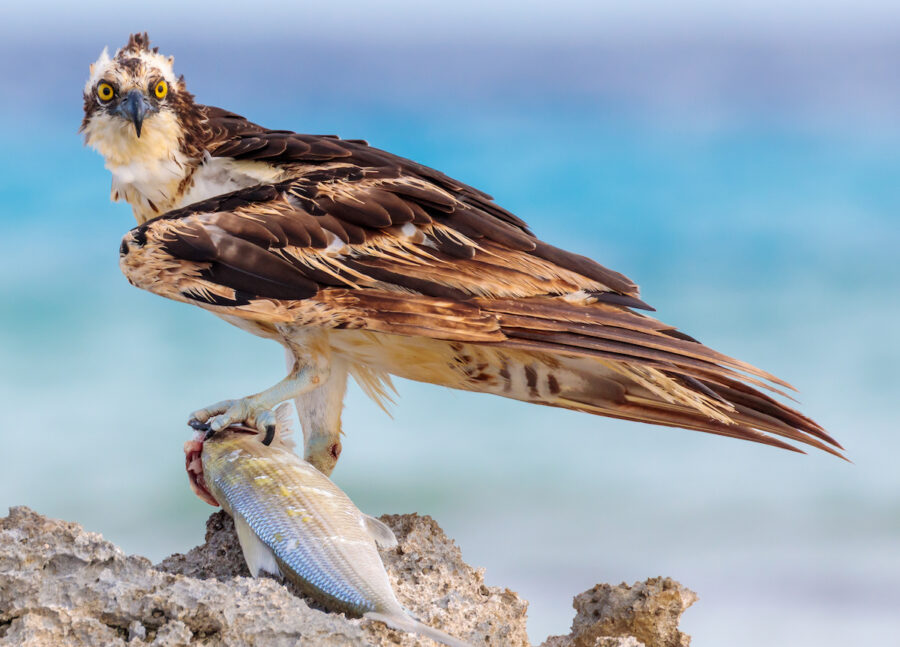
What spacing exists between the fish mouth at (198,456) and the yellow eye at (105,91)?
5.02 feet

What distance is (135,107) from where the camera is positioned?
4.84 meters

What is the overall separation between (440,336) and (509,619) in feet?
3.45

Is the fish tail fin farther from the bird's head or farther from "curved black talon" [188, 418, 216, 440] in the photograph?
the bird's head

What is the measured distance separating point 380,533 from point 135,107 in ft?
6.79

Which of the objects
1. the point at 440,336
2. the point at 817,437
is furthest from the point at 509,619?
the point at 817,437

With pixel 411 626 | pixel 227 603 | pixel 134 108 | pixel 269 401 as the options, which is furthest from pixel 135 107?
pixel 411 626

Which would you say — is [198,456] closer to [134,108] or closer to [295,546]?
[295,546]

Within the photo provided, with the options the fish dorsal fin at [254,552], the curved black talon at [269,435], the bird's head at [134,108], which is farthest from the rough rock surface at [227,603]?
the bird's head at [134,108]

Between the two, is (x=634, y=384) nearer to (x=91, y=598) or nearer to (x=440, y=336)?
(x=440, y=336)

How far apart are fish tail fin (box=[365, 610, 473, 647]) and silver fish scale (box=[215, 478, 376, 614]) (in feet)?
0.25

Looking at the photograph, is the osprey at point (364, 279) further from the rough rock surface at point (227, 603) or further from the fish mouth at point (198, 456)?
the rough rock surface at point (227, 603)

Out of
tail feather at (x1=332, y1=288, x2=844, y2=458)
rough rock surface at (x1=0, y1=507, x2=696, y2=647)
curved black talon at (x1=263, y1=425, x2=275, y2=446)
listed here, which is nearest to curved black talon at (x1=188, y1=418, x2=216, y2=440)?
curved black talon at (x1=263, y1=425, x2=275, y2=446)

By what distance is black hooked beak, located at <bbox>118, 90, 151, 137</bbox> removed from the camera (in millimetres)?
4828

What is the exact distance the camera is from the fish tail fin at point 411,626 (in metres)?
3.39
